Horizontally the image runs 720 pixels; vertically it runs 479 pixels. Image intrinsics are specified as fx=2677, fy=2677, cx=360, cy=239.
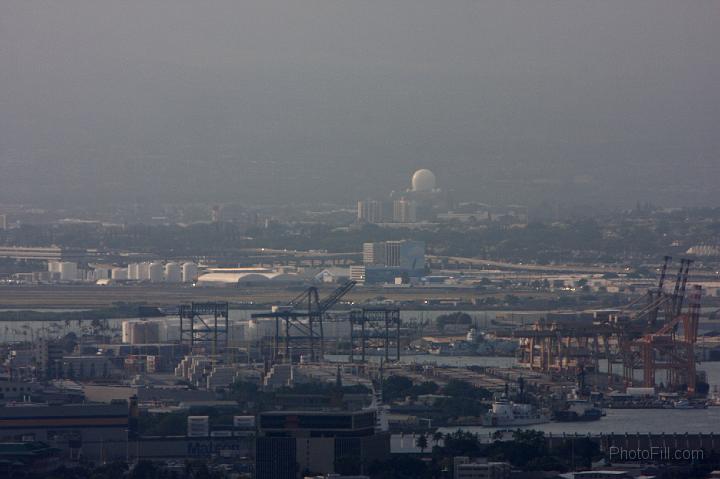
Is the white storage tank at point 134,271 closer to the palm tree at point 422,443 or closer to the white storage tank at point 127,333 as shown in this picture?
the white storage tank at point 127,333

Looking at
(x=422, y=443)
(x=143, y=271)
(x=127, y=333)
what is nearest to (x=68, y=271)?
(x=143, y=271)

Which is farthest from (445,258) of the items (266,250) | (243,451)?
(243,451)

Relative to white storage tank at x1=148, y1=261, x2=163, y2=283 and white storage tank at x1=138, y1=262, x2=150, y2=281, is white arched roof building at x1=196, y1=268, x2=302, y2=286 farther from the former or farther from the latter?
white storage tank at x1=138, y1=262, x2=150, y2=281

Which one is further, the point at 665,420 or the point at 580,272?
the point at 580,272

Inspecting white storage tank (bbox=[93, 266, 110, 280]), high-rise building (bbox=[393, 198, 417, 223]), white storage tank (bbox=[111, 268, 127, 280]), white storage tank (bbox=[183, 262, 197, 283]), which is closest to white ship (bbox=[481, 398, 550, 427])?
white storage tank (bbox=[183, 262, 197, 283])

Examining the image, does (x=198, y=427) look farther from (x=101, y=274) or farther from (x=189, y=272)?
(x=101, y=274)

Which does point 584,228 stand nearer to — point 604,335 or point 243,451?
point 604,335

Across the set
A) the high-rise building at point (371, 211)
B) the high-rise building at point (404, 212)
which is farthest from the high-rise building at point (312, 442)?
the high-rise building at point (371, 211)
